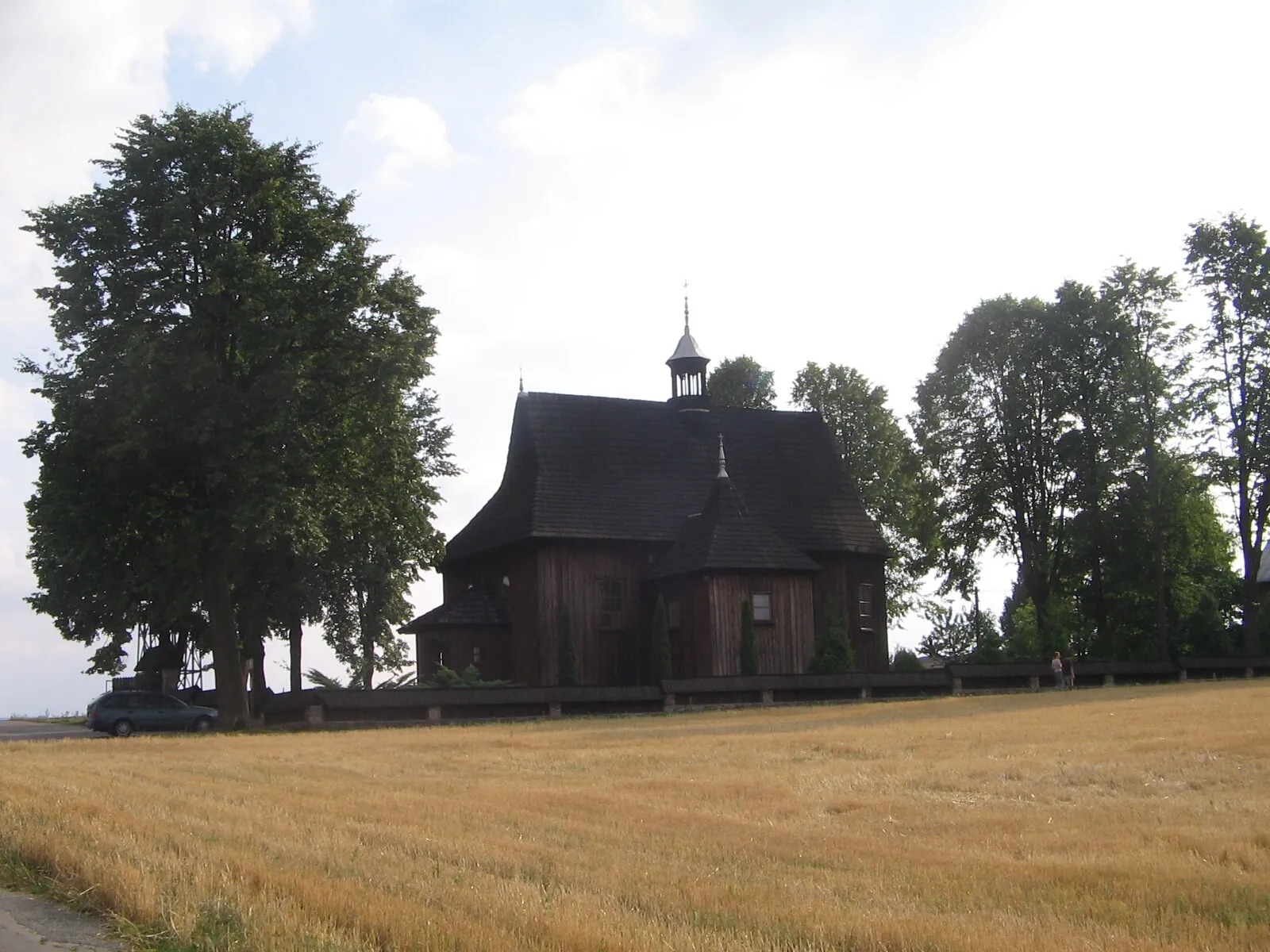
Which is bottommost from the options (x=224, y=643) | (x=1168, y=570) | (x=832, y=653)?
(x=832, y=653)

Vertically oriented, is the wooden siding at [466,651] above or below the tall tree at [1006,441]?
below

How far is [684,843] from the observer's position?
1331 cm

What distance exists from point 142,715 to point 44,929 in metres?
35.4

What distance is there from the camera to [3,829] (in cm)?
1237

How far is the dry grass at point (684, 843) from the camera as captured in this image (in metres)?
8.90

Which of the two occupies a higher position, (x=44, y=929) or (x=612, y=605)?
(x=612, y=605)

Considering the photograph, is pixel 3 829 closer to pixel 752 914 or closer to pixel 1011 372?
pixel 752 914

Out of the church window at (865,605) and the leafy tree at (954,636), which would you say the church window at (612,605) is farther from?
the leafy tree at (954,636)

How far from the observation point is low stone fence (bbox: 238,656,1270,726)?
1487 inches

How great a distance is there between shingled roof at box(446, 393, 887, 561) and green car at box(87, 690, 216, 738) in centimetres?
1215

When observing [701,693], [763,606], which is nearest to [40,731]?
[701,693]

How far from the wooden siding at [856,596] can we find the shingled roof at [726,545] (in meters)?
3.66

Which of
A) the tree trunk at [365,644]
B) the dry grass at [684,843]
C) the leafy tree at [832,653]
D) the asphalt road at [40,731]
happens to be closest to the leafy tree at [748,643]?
the leafy tree at [832,653]

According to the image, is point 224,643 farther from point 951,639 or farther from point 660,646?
point 951,639
